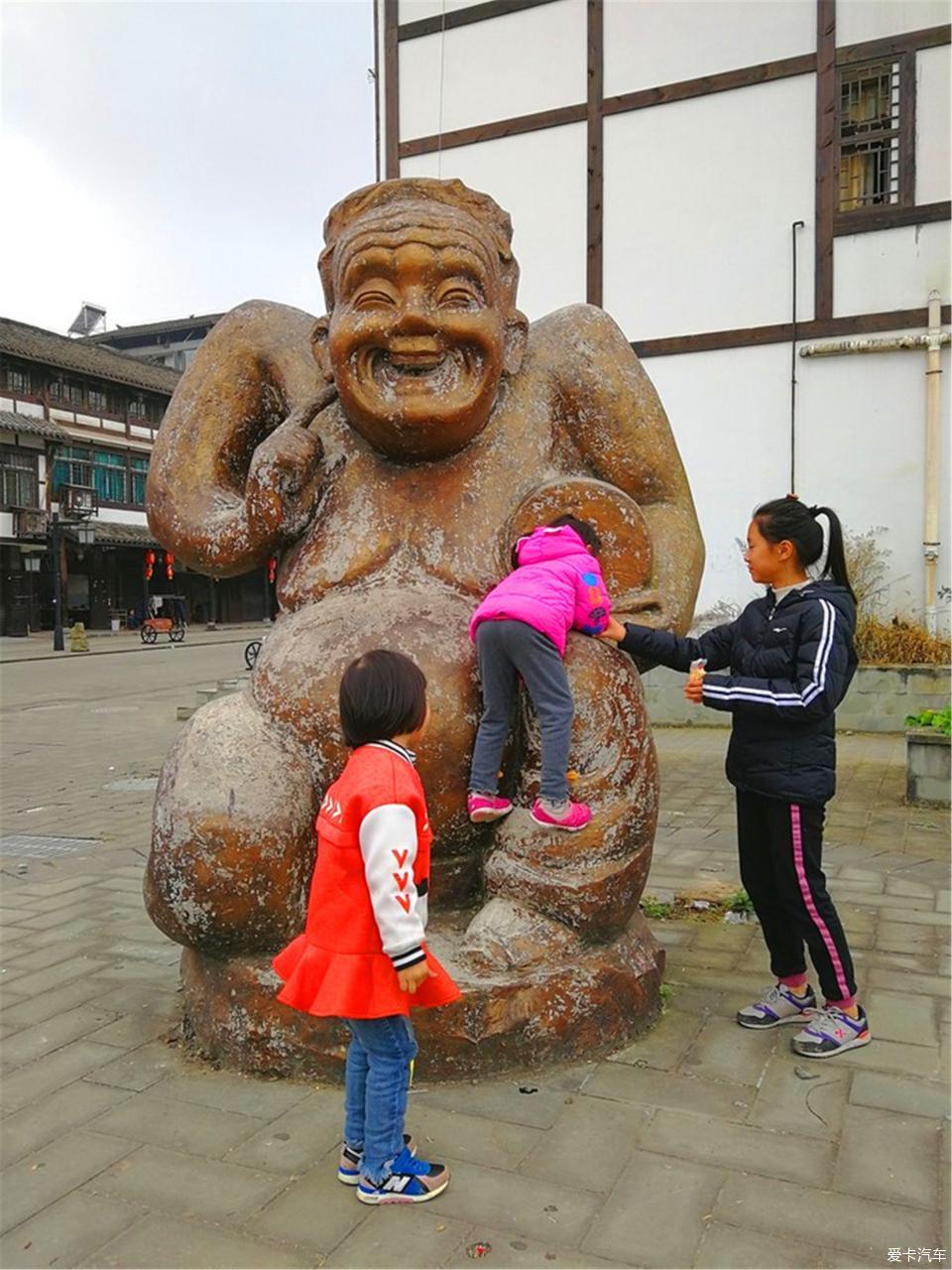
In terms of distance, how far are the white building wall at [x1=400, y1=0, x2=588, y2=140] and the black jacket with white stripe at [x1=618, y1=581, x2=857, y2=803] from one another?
9544mm

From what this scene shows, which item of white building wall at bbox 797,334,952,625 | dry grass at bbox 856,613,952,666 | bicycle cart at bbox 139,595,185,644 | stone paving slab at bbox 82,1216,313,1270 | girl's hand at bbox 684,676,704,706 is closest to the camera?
stone paving slab at bbox 82,1216,313,1270

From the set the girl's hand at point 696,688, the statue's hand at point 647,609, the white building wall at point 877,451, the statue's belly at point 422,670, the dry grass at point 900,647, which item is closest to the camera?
the statue's belly at point 422,670

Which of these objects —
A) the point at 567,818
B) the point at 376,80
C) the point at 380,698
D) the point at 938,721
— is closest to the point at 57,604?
the point at 376,80

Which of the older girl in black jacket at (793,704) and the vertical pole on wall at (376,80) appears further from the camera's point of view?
the vertical pole on wall at (376,80)

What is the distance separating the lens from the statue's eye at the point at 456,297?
2.80m

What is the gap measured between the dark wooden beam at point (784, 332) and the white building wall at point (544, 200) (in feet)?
3.57

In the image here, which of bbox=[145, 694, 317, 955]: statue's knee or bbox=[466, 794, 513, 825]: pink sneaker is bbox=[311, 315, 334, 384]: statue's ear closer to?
bbox=[145, 694, 317, 955]: statue's knee

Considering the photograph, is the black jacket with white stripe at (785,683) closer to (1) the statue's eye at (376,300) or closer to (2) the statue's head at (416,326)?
(2) the statue's head at (416,326)

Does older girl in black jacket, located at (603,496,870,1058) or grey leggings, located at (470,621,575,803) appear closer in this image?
grey leggings, located at (470,621,575,803)

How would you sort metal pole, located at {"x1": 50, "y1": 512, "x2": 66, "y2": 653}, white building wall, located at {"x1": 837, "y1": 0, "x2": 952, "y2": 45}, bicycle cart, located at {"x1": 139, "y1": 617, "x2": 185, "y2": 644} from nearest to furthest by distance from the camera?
1. white building wall, located at {"x1": 837, "y1": 0, "x2": 952, "y2": 45}
2. metal pole, located at {"x1": 50, "y1": 512, "x2": 66, "y2": 653}
3. bicycle cart, located at {"x1": 139, "y1": 617, "x2": 185, "y2": 644}

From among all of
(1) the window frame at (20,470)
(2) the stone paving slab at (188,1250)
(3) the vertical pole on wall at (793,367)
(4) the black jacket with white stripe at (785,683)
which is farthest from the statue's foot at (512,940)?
(1) the window frame at (20,470)

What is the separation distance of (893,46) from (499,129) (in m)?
3.81

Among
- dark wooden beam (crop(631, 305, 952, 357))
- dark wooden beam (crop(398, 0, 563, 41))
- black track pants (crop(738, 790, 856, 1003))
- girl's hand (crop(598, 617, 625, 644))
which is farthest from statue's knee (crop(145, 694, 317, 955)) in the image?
dark wooden beam (crop(398, 0, 563, 41))

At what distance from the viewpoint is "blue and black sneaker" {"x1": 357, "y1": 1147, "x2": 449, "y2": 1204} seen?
202cm
